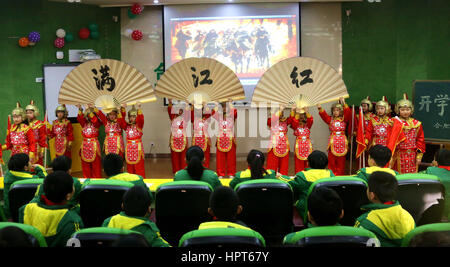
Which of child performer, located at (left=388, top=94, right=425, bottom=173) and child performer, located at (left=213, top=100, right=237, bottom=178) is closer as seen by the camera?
child performer, located at (left=388, top=94, right=425, bottom=173)

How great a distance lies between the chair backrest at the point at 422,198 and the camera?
3.16m

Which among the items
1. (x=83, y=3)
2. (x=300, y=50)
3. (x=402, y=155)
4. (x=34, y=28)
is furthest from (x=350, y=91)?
(x=34, y=28)

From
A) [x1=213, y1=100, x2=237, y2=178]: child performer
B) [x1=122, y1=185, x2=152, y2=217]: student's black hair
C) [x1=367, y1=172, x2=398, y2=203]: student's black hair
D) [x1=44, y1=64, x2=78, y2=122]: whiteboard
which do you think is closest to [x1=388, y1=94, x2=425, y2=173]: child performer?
[x1=213, y1=100, x2=237, y2=178]: child performer

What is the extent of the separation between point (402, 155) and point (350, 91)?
3.10 metres

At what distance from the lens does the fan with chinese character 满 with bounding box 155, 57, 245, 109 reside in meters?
6.26

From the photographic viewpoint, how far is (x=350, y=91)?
352 inches

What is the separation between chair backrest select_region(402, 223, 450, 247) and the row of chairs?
1149mm

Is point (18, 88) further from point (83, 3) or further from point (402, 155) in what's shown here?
point (402, 155)

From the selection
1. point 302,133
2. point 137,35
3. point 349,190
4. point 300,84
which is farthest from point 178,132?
point 349,190

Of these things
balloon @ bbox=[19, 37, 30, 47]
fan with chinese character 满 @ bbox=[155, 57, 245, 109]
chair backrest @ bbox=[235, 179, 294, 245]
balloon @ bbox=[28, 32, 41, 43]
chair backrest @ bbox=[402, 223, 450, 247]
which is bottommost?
chair backrest @ bbox=[235, 179, 294, 245]

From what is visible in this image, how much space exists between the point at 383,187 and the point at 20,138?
5255 mm

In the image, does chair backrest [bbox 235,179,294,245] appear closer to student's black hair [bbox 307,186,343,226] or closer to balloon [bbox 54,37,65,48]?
student's black hair [bbox 307,186,343,226]

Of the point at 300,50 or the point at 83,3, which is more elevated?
the point at 83,3
